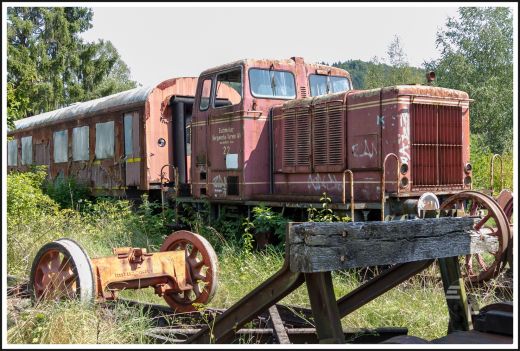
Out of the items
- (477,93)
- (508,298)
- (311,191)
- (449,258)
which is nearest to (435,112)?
(311,191)

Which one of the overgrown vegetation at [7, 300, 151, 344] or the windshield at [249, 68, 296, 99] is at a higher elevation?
the windshield at [249, 68, 296, 99]

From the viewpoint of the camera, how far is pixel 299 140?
8.80 m

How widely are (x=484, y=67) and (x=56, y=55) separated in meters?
20.9

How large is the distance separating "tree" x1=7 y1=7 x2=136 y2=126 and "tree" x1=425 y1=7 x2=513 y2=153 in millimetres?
17964

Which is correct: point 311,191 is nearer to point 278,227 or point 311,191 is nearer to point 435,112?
point 278,227

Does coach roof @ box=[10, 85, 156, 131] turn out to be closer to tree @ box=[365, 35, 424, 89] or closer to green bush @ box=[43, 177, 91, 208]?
green bush @ box=[43, 177, 91, 208]

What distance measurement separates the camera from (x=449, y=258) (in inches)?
155

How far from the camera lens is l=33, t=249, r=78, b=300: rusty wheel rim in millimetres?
4961

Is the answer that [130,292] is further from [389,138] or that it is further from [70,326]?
[389,138]

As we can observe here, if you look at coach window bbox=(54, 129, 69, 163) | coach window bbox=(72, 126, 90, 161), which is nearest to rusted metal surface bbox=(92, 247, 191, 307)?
coach window bbox=(72, 126, 90, 161)

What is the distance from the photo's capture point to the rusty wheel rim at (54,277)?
4961 mm

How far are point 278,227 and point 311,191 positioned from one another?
0.71m

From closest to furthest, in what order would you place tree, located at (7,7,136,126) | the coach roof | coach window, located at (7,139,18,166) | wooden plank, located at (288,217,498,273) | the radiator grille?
Answer: wooden plank, located at (288,217,498,273) → the radiator grille → the coach roof → coach window, located at (7,139,18,166) → tree, located at (7,7,136,126)

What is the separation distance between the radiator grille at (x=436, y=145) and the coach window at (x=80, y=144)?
31.6 feet
